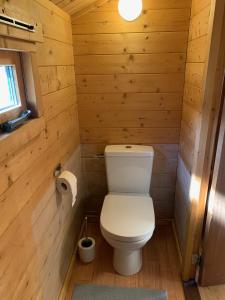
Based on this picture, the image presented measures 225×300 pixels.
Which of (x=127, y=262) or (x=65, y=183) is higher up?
(x=65, y=183)

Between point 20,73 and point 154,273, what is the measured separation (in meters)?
1.69

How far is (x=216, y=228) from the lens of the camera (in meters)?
1.50

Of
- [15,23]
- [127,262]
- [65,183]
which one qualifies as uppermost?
[15,23]

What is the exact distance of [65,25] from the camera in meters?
1.61

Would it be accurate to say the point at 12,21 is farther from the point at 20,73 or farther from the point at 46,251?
the point at 46,251

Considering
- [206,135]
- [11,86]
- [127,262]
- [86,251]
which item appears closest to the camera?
[11,86]

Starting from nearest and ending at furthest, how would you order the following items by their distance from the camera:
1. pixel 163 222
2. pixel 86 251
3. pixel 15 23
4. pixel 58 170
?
pixel 15 23, pixel 58 170, pixel 86 251, pixel 163 222

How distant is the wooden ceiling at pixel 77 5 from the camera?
143 cm

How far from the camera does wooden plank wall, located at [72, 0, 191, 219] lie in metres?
1.71

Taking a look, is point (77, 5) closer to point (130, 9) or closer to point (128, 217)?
point (130, 9)

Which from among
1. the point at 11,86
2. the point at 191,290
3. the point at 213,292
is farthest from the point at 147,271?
the point at 11,86

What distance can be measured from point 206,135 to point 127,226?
2.60 ft

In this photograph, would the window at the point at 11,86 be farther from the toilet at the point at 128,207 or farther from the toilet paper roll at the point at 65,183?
the toilet at the point at 128,207

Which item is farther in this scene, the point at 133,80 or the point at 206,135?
the point at 133,80
